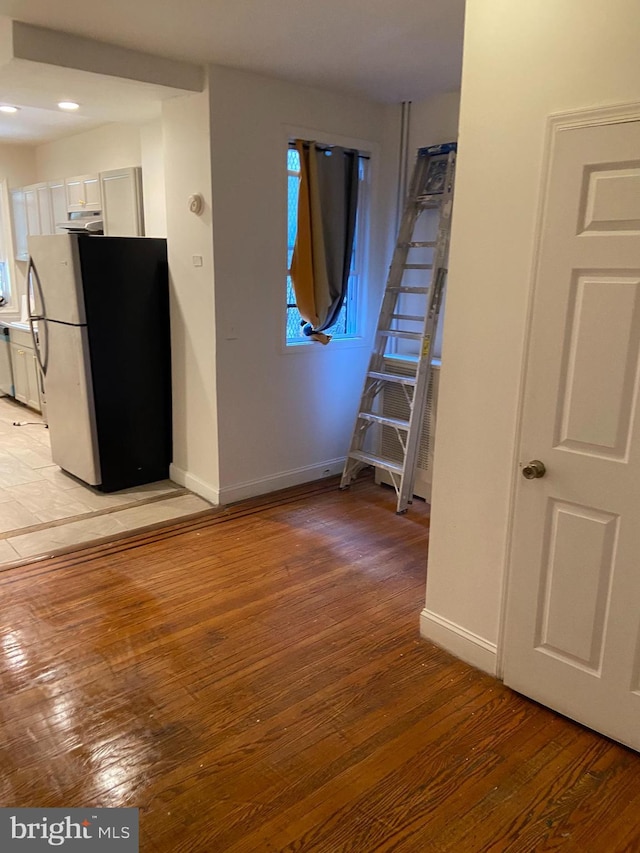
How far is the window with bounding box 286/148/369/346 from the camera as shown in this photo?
400 centimetres

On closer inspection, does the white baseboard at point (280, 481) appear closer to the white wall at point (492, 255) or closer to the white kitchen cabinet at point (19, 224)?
the white wall at point (492, 255)

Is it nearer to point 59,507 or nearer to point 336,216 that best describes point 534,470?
point 336,216

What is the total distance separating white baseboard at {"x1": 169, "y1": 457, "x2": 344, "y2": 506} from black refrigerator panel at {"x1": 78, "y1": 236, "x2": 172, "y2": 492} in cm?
28

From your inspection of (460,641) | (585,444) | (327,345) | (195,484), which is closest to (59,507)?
(195,484)

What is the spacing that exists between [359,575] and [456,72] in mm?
2813

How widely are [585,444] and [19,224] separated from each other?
21.2 ft

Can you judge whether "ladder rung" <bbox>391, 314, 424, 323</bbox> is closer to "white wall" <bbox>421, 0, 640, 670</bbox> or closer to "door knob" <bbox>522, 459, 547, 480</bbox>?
"white wall" <bbox>421, 0, 640, 670</bbox>

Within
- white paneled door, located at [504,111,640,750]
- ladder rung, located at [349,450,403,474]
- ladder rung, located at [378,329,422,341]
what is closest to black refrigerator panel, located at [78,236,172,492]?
ladder rung, located at [349,450,403,474]

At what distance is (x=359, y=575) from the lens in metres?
3.17

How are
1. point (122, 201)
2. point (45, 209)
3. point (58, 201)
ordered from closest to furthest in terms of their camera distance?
point (122, 201) → point (58, 201) → point (45, 209)

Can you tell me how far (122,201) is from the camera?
190 inches

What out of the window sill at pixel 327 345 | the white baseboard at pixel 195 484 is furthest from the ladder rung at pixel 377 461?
the white baseboard at pixel 195 484

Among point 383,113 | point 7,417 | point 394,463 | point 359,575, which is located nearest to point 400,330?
point 394,463

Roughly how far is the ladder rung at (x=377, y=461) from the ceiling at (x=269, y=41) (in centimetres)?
231
